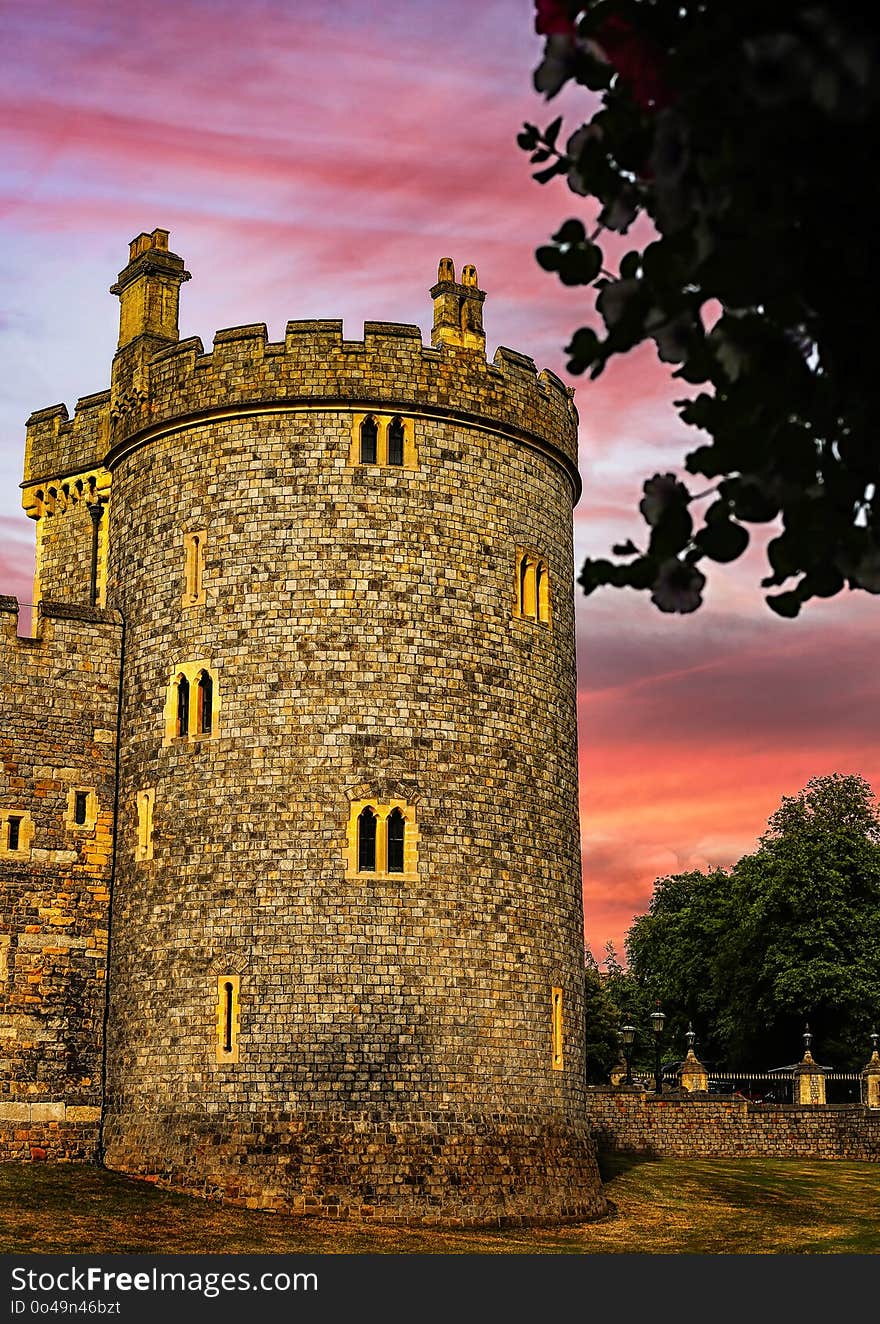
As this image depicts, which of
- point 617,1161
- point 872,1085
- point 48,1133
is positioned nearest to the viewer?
point 48,1133

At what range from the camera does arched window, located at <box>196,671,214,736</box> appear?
29281mm

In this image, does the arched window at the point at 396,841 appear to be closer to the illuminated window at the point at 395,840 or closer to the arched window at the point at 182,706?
the illuminated window at the point at 395,840

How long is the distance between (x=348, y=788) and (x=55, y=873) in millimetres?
5516

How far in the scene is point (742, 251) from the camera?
234 inches

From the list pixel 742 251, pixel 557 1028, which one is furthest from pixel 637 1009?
pixel 742 251

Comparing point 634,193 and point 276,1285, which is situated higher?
Result: point 634,193

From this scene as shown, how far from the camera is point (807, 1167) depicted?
1542 inches

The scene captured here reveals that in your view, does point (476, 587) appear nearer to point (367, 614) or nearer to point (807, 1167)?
point (367, 614)

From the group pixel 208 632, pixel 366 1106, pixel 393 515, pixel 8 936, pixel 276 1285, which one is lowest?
pixel 276 1285

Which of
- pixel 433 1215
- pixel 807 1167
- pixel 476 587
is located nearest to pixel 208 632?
pixel 476 587

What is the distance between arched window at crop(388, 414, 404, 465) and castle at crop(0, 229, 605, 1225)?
0.06m

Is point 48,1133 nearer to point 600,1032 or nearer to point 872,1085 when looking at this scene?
point 872,1085

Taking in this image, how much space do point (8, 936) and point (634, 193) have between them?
24708 millimetres

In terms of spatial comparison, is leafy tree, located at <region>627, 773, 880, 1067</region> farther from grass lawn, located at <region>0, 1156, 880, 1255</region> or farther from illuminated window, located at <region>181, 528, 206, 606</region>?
illuminated window, located at <region>181, 528, 206, 606</region>
